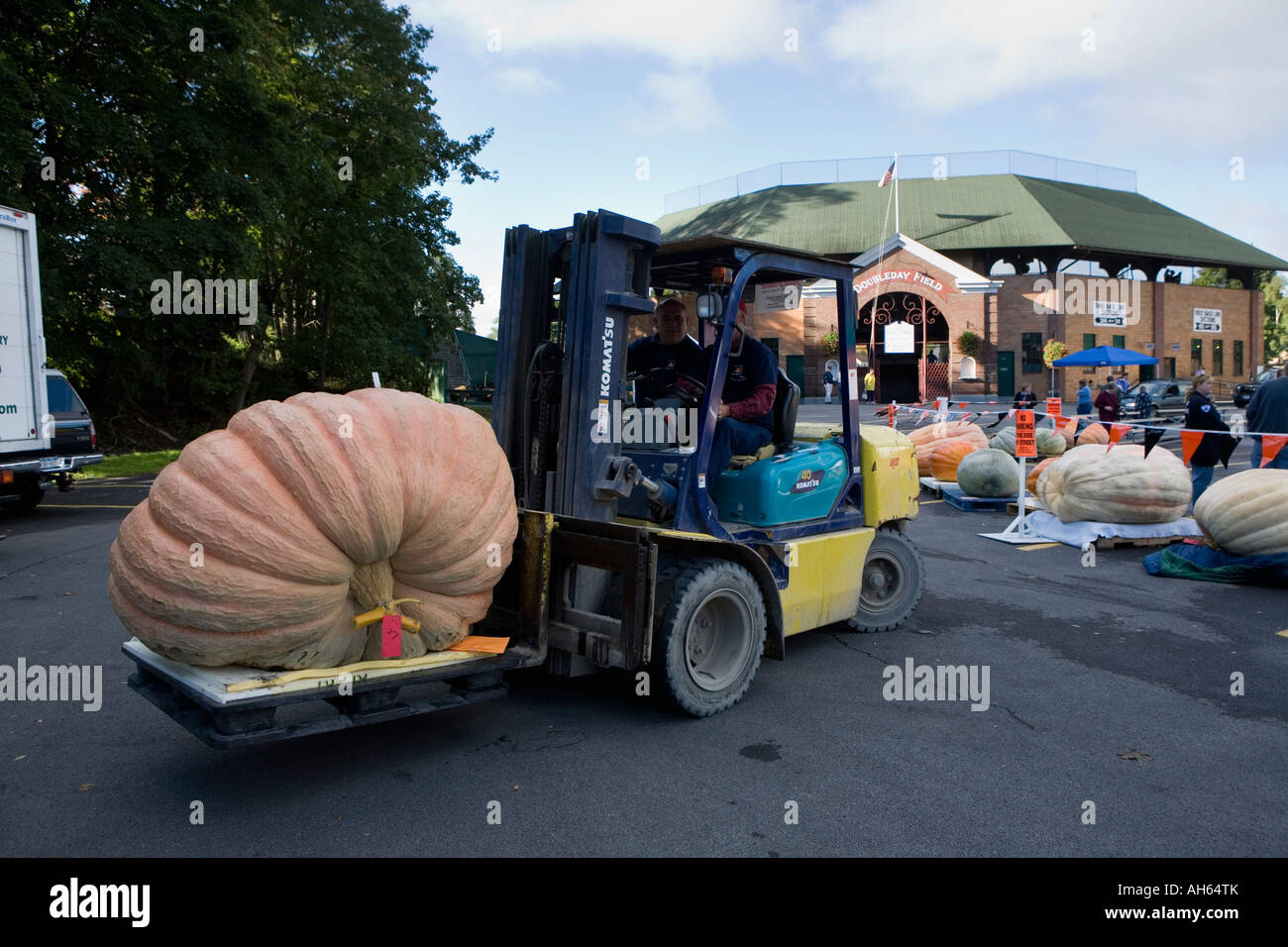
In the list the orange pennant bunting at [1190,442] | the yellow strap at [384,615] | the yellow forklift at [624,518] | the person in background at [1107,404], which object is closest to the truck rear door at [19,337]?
the yellow forklift at [624,518]

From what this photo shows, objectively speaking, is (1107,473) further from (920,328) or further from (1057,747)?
(920,328)

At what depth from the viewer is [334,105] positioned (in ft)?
85.9

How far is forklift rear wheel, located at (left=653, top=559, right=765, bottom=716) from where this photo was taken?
4.81 metres

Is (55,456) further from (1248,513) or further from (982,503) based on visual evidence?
(1248,513)

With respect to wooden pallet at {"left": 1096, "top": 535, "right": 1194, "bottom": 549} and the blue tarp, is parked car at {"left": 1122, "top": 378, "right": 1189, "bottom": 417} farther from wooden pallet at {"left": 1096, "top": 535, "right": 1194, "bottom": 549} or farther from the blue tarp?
the blue tarp

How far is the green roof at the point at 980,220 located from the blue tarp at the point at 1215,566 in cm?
3557

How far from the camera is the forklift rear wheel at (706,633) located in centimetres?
481

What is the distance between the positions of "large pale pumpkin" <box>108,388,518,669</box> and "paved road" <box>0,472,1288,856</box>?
0.74 metres

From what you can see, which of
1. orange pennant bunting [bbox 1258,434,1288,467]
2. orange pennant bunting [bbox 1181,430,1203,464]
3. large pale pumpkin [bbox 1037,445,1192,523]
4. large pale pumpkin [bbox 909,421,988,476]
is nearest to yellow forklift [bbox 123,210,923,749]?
large pale pumpkin [bbox 1037,445,1192,523]

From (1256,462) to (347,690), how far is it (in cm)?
1233

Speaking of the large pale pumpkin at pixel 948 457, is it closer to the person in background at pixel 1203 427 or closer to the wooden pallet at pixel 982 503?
the wooden pallet at pixel 982 503

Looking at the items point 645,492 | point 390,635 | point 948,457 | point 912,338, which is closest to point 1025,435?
point 948,457

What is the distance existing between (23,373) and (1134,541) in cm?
1396

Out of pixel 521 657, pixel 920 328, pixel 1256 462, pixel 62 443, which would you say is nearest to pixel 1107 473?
pixel 1256 462
